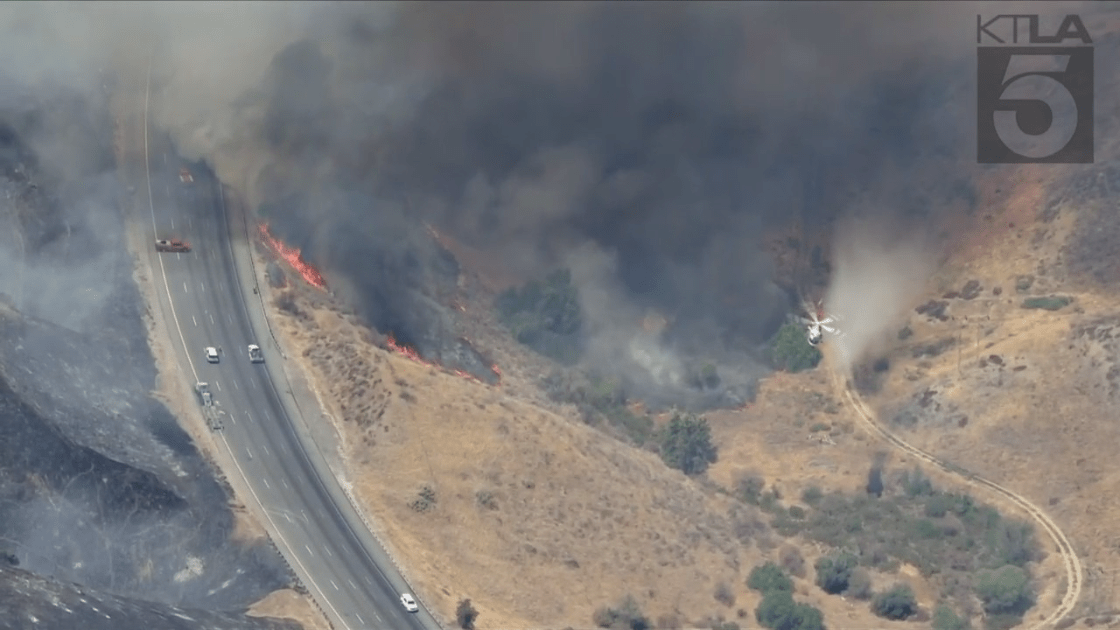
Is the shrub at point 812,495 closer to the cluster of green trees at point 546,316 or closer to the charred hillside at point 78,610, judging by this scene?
the cluster of green trees at point 546,316

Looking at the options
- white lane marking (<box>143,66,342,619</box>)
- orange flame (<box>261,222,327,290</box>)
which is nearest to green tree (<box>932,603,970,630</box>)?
white lane marking (<box>143,66,342,619</box>)

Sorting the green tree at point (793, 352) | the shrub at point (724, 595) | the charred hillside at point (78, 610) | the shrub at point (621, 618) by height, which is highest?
the green tree at point (793, 352)

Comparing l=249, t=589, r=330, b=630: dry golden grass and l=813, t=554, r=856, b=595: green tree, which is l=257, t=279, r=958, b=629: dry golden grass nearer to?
l=813, t=554, r=856, b=595: green tree

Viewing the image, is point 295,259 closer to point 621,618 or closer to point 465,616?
point 465,616

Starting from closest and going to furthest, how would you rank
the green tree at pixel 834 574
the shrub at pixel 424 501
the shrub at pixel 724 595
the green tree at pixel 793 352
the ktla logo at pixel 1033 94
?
1. the shrub at pixel 424 501
2. the shrub at pixel 724 595
3. the green tree at pixel 834 574
4. the green tree at pixel 793 352
5. the ktla logo at pixel 1033 94

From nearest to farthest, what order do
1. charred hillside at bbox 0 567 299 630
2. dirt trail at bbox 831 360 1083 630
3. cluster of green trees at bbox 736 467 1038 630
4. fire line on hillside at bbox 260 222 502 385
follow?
charred hillside at bbox 0 567 299 630 → dirt trail at bbox 831 360 1083 630 → cluster of green trees at bbox 736 467 1038 630 → fire line on hillside at bbox 260 222 502 385

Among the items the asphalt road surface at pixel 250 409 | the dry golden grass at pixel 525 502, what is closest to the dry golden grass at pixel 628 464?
the dry golden grass at pixel 525 502
